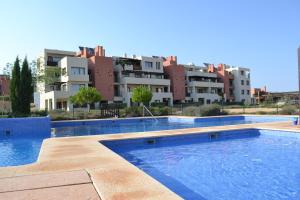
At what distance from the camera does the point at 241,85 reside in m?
66.1

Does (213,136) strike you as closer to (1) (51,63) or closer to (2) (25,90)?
(2) (25,90)

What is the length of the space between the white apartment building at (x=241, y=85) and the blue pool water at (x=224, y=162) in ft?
175

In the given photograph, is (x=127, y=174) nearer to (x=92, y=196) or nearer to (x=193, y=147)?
(x=92, y=196)

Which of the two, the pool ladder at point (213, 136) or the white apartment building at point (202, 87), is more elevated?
the white apartment building at point (202, 87)

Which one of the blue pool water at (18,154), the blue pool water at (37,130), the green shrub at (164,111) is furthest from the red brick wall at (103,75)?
the blue pool water at (18,154)

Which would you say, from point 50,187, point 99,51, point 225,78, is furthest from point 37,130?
point 225,78

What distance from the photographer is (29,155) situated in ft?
A: 35.8

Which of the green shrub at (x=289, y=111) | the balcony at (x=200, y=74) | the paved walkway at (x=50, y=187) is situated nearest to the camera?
the paved walkway at (x=50, y=187)

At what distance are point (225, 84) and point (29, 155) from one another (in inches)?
2241

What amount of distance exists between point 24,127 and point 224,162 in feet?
43.0

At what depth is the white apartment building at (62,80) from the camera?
38.8 m

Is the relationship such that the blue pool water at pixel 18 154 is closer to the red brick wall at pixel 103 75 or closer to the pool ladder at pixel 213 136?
the pool ladder at pixel 213 136

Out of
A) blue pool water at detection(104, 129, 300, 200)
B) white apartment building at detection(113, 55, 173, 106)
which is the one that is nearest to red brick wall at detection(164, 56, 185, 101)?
white apartment building at detection(113, 55, 173, 106)

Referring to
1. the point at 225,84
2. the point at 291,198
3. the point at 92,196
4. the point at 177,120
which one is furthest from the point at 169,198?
the point at 225,84
